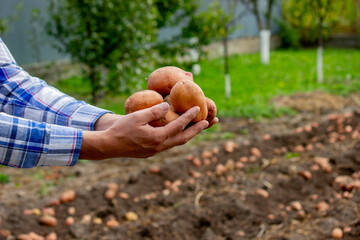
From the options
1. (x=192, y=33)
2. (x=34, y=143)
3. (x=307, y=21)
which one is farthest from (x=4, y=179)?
(x=307, y=21)

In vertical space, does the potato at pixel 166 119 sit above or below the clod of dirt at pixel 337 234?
above

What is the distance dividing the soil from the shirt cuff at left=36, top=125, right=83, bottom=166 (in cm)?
165

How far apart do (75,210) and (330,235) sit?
209cm

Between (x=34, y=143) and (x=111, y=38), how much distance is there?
4.20 metres

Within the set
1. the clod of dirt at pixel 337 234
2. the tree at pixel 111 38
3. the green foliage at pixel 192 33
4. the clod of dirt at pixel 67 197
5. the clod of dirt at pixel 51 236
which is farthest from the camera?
the green foliage at pixel 192 33

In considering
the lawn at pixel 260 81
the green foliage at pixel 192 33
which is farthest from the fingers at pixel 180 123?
the green foliage at pixel 192 33

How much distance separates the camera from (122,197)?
3.69 m

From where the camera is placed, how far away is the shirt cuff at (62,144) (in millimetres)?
1568

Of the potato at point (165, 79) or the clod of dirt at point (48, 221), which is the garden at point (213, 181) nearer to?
the clod of dirt at point (48, 221)

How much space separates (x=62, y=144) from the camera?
61.9 inches

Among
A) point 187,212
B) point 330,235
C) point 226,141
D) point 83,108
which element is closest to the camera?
point 83,108

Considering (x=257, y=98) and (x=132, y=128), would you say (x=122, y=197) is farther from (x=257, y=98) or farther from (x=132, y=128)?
(x=257, y=98)

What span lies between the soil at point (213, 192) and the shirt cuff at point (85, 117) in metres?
1.42

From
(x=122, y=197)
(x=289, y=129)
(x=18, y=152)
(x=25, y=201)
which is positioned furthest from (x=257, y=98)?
(x=18, y=152)
